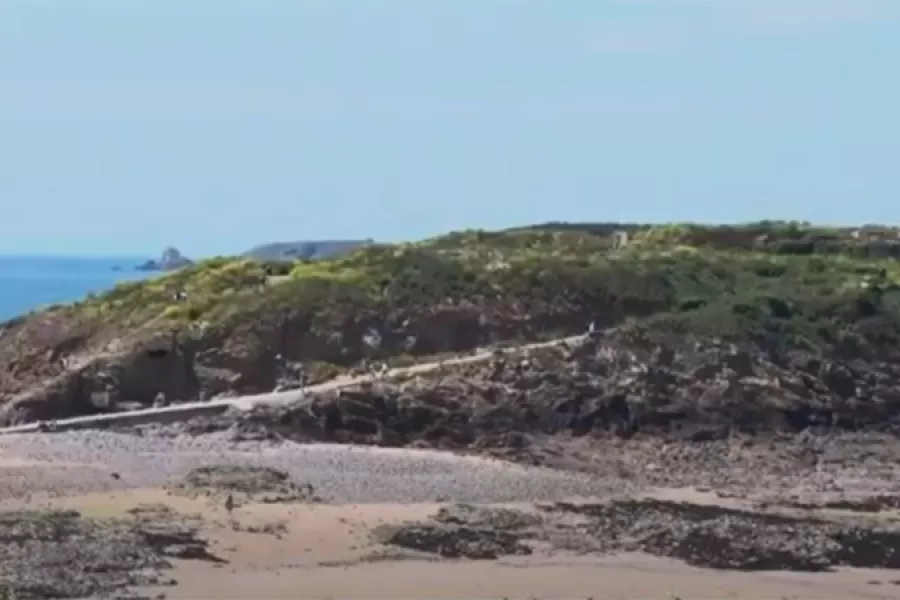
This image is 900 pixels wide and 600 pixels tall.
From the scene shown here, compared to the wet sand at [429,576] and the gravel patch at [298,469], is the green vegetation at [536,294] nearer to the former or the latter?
the gravel patch at [298,469]

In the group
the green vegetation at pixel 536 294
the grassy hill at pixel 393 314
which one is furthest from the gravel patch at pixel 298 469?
the green vegetation at pixel 536 294

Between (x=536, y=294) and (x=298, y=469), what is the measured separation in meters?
12.5

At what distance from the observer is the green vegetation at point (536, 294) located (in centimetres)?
3841

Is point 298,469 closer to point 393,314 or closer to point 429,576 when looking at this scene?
point 429,576

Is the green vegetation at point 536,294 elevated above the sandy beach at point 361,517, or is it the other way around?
the green vegetation at point 536,294

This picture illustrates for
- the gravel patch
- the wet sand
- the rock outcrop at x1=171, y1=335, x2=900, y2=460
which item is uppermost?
the rock outcrop at x1=171, y1=335, x2=900, y2=460

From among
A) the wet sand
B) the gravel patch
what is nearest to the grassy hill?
the gravel patch

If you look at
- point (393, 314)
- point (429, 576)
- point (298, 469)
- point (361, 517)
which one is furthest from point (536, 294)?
point (429, 576)

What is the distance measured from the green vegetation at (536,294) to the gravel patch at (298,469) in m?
6.99

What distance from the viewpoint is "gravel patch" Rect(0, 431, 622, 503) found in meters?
26.3

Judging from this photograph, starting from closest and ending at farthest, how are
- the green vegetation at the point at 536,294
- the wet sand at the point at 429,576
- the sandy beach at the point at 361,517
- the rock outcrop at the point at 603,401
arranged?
the wet sand at the point at 429,576, the sandy beach at the point at 361,517, the rock outcrop at the point at 603,401, the green vegetation at the point at 536,294

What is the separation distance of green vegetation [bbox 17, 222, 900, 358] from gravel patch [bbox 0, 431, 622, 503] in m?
6.99

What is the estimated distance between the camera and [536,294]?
39.8 m

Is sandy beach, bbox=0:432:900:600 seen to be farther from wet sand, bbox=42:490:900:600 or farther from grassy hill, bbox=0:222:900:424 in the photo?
grassy hill, bbox=0:222:900:424
